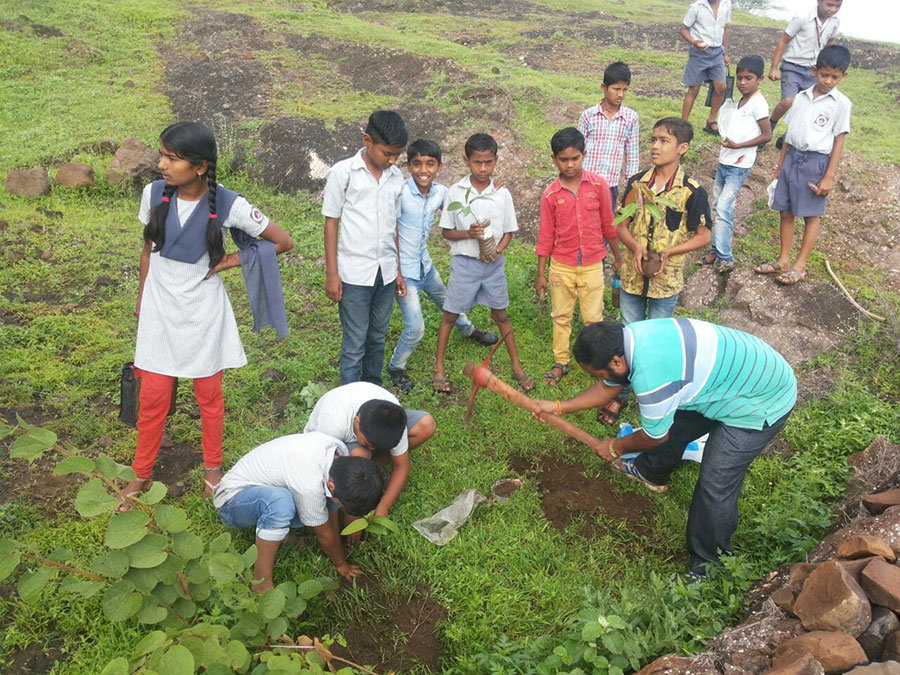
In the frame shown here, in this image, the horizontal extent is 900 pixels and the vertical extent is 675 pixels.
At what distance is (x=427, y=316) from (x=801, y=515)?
10.4 ft

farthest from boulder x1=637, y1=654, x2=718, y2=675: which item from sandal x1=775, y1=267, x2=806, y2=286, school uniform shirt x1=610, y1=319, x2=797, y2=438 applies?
sandal x1=775, y1=267, x2=806, y2=286

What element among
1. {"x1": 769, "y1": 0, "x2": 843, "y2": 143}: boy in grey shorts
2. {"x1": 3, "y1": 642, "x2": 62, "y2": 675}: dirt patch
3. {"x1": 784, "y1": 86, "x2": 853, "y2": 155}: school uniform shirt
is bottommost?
{"x1": 3, "y1": 642, "x2": 62, "y2": 675}: dirt patch

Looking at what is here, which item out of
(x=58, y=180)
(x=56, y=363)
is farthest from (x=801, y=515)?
(x=58, y=180)

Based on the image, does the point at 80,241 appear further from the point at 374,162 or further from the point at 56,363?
the point at 374,162

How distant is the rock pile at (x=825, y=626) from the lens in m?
2.26

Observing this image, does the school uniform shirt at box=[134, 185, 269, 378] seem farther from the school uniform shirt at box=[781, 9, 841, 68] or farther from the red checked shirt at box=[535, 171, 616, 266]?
the school uniform shirt at box=[781, 9, 841, 68]

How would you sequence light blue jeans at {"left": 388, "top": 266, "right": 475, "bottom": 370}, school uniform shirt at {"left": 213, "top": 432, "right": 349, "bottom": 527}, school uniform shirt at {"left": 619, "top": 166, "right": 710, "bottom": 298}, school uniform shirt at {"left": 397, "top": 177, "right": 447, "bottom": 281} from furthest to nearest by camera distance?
light blue jeans at {"left": 388, "top": 266, "right": 475, "bottom": 370}
school uniform shirt at {"left": 397, "top": 177, "right": 447, "bottom": 281}
school uniform shirt at {"left": 619, "top": 166, "right": 710, "bottom": 298}
school uniform shirt at {"left": 213, "top": 432, "right": 349, "bottom": 527}

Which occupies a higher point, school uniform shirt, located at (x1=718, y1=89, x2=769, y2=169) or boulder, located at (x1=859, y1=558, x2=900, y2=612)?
school uniform shirt, located at (x1=718, y1=89, x2=769, y2=169)

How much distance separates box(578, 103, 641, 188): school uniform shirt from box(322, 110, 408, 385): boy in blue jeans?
2.07 meters

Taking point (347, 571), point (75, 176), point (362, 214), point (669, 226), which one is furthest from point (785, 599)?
point (75, 176)

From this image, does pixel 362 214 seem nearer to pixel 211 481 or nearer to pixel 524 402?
pixel 524 402

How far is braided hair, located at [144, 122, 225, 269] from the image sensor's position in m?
2.97

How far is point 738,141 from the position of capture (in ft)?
18.6

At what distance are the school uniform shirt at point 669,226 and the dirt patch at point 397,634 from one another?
2.42 metres
